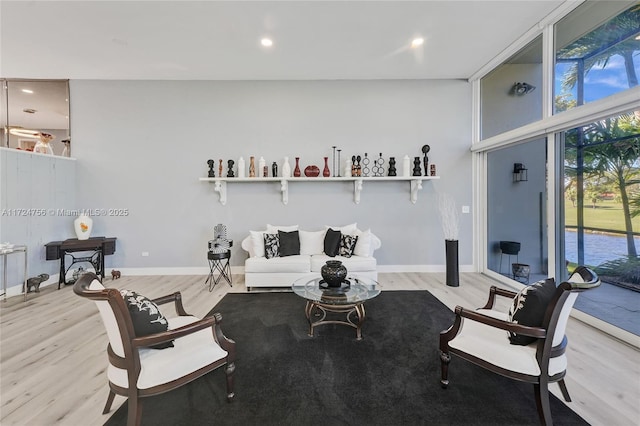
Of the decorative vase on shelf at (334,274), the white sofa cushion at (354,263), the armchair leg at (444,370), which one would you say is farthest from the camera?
the white sofa cushion at (354,263)

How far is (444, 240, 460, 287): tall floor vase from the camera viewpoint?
163 inches

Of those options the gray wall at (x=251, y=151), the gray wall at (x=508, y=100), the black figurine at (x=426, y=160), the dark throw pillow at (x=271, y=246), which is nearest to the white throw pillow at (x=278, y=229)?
the dark throw pillow at (x=271, y=246)

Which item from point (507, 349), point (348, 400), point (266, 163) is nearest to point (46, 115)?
point (266, 163)

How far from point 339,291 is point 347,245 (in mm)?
1536

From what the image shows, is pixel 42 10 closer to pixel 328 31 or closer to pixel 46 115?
pixel 46 115

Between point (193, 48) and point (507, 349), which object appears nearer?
point (507, 349)

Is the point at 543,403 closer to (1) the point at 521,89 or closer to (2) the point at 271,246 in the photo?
(2) the point at 271,246

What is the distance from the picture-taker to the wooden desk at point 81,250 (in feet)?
13.4

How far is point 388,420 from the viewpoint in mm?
1615

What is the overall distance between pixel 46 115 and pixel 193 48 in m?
3.36

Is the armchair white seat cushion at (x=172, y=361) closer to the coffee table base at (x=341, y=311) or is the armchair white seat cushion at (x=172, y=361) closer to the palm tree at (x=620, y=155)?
the coffee table base at (x=341, y=311)

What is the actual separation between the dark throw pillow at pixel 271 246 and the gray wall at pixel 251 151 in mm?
704

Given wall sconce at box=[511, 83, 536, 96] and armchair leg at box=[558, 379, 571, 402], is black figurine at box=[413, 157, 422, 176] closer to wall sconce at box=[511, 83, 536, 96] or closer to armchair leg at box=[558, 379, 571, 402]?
wall sconce at box=[511, 83, 536, 96]

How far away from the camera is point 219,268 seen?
15.4 feet
